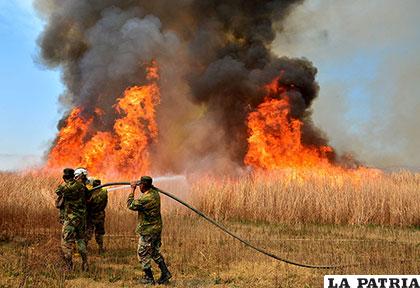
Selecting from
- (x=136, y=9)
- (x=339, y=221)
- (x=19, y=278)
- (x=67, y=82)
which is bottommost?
(x=19, y=278)

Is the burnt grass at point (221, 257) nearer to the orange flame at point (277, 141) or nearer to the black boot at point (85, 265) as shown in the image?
the black boot at point (85, 265)

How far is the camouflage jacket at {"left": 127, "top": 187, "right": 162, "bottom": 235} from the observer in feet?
26.3

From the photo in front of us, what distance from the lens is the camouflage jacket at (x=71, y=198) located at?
8938 mm

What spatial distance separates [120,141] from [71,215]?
17.4 meters

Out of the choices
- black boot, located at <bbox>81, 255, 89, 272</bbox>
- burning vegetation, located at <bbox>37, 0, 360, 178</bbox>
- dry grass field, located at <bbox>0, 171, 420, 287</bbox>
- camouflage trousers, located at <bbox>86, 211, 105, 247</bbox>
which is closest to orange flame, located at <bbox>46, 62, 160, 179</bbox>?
burning vegetation, located at <bbox>37, 0, 360, 178</bbox>

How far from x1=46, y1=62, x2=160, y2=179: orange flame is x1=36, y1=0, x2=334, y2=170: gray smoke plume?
94 cm

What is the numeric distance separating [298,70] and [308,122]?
3.57 metres

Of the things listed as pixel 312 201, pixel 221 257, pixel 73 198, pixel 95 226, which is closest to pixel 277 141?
pixel 312 201

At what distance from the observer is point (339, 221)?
1545cm

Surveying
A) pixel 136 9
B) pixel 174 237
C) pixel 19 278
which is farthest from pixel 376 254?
pixel 136 9

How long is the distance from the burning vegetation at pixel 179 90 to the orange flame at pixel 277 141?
0.21ft

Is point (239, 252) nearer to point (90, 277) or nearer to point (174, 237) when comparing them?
point (174, 237)

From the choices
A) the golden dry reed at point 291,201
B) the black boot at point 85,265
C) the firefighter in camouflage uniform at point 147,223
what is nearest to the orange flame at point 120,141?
the golden dry reed at point 291,201

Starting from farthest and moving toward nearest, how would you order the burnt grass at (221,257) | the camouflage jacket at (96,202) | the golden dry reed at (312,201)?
the golden dry reed at (312,201), the camouflage jacket at (96,202), the burnt grass at (221,257)
